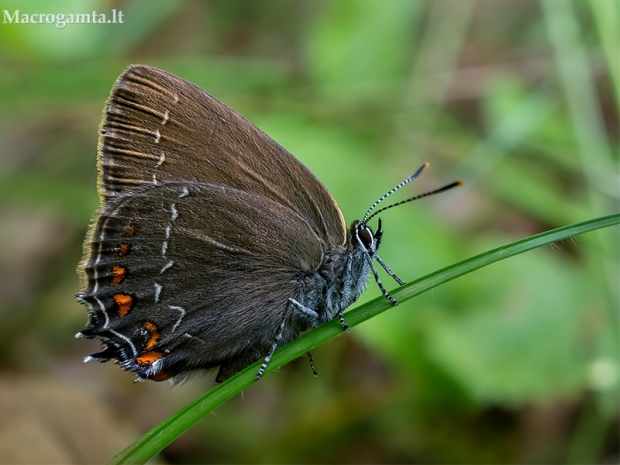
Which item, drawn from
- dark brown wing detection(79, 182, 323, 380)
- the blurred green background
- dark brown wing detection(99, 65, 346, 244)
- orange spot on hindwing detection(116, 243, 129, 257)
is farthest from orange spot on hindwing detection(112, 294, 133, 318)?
the blurred green background

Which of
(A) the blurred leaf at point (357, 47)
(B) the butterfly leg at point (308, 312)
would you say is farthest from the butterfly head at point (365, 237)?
(A) the blurred leaf at point (357, 47)

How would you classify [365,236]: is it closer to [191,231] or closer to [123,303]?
[191,231]

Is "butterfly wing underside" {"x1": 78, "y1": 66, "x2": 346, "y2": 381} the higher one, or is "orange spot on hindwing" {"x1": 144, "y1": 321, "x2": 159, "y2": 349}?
"butterfly wing underside" {"x1": 78, "y1": 66, "x2": 346, "y2": 381}

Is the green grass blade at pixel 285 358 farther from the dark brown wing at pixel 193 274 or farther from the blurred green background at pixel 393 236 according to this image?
the blurred green background at pixel 393 236

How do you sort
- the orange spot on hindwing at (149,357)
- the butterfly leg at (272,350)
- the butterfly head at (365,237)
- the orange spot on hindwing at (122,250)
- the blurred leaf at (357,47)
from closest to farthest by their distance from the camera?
the butterfly leg at (272,350) → the orange spot on hindwing at (149,357) → the orange spot on hindwing at (122,250) → the butterfly head at (365,237) → the blurred leaf at (357,47)

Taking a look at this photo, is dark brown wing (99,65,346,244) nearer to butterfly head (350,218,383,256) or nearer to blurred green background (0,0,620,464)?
butterfly head (350,218,383,256)

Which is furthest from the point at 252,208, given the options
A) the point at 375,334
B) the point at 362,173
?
the point at 362,173

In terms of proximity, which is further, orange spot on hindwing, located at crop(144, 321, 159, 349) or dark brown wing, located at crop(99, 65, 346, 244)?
dark brown wing, located at crop(99, 65, 346, 244)
